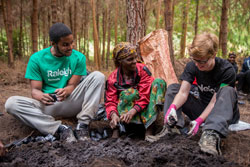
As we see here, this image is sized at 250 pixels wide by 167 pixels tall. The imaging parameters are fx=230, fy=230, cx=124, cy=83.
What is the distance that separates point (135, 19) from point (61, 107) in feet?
6.43

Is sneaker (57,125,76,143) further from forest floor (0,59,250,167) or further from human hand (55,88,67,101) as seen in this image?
human hand (55,88,67,101)

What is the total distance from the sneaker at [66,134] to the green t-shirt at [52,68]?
45 centimetres

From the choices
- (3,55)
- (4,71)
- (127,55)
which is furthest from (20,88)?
(3,55)

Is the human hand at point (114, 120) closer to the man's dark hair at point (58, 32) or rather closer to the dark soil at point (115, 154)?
the dark soil at point (115, 154)

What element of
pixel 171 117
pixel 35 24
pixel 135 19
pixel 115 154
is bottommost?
pixel 115 154

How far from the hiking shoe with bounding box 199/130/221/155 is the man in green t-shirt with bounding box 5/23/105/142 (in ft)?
3.86

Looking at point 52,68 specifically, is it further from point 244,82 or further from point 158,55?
point 244,82

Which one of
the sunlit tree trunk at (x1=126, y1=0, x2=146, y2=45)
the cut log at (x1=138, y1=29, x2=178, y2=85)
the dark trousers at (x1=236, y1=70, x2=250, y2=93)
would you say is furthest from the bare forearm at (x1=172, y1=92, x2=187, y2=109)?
the dark trousers at (x1=236, y1=70, x2=250, y2=93)

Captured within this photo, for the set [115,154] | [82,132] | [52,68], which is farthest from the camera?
[52,68]

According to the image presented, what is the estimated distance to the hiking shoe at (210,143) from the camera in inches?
68.2

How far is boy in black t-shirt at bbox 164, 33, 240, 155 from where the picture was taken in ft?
5.89

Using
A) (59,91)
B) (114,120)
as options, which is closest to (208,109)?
(114,120)

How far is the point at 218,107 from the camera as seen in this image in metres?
1.90

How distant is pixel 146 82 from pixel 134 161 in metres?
0.98
